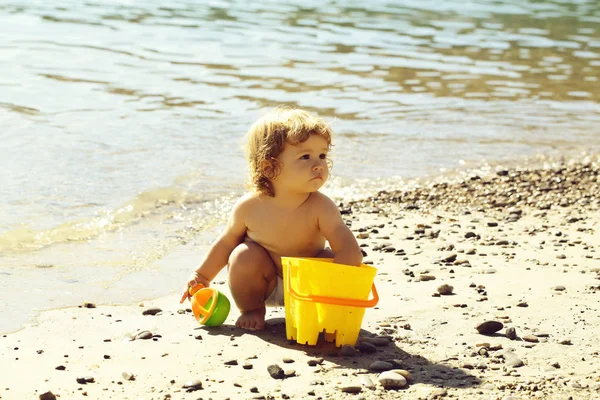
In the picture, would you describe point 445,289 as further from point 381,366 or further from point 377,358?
point 381,366

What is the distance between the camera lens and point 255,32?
1495 centimetres

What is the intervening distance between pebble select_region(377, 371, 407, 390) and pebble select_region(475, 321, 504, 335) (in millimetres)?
695

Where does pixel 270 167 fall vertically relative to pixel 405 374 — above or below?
above

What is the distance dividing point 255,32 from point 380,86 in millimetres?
4219

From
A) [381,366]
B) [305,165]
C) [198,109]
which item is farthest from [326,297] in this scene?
[198,109]

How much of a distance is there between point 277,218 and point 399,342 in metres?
0.78

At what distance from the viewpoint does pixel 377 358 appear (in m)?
3.68

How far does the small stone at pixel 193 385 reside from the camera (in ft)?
10.9

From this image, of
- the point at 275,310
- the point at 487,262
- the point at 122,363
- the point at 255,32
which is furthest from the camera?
the point at 255,32

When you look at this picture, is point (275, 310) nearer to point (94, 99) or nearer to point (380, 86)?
point (94, 99)

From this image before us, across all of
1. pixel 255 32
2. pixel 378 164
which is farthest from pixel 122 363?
pixel 255 32

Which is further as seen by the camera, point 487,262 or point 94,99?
point 94,99

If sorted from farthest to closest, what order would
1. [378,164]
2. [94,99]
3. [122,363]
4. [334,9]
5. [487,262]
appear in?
1. [334,9]
2. [94,99]
3. [378,164]
4. [487,262]
5. [122,363]

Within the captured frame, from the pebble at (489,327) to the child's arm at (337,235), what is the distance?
60cm
